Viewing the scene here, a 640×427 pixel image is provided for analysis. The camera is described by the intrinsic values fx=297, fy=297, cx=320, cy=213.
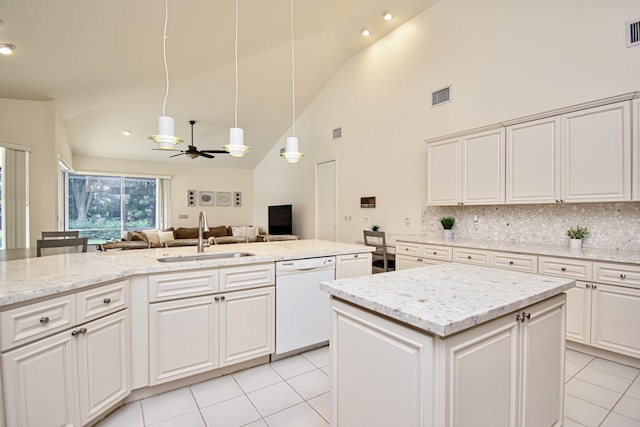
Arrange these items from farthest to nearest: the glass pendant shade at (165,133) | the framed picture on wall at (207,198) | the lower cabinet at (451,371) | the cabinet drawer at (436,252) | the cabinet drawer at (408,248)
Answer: the framed picture on wall at (207,198) → the cabinet drawer at (408,248) → the cabinet drawer at (436,252) → the glass pendant shade at (165,133) → the lower cabinet at (451,371)

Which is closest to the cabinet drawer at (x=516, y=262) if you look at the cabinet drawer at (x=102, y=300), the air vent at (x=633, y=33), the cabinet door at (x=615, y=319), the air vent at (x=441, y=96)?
the cabinet door at (x=615, y=319)

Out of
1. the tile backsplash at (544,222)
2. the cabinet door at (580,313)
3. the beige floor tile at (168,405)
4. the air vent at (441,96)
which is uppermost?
the air vent at (441,96)

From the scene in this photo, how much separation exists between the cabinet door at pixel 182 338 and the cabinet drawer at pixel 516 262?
109 inches

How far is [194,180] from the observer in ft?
28.7

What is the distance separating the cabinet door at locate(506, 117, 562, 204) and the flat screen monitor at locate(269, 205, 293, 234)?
17.0 ft

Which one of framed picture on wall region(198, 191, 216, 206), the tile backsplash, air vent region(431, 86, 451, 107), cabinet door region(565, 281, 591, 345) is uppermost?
air vent region(431, 86, 451, 107)

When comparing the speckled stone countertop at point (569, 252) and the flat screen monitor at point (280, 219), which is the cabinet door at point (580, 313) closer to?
the speckled stone countertop at point (569, 252)

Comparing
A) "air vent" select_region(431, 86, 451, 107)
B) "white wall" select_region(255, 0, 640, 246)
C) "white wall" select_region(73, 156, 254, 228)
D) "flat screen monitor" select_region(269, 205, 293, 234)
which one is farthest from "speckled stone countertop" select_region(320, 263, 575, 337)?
"white wall" select_region(73, 156, 254, 228)

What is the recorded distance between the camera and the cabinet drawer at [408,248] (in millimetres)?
3921

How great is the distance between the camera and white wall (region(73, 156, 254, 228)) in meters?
7.67

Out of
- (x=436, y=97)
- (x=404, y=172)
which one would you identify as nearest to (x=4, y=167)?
(x=404, y=172)

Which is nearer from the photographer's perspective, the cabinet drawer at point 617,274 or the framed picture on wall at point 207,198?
the cabinet drawer at point 617,274

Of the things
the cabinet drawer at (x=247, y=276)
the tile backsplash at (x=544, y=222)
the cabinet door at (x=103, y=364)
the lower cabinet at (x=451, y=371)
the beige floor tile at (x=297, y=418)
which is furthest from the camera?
the tile backsplash at (x=544, y=222)

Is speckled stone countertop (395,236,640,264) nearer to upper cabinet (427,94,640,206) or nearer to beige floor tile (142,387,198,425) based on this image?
upper cabinet (427,94,640,206)
